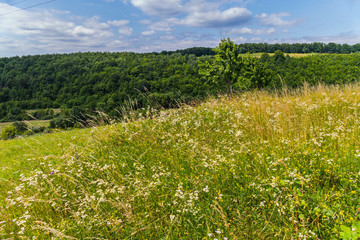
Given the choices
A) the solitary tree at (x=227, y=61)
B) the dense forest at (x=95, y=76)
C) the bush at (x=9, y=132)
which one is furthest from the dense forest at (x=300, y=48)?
the solitary tree at (x=227, y=61)

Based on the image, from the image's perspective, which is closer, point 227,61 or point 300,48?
point 227,61

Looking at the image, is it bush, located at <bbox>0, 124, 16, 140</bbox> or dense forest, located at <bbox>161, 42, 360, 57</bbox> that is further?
dense forest, located at <bbox>161, 42, 360, 57</bbox>

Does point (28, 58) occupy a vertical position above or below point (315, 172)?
above

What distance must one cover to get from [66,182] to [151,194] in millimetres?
2219

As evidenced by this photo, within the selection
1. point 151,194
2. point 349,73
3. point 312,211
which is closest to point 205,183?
point 151,194

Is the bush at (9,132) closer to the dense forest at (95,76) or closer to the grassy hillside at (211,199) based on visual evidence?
the dense forest at (95,76)

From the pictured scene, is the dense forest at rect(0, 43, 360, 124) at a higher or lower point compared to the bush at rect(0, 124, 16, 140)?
higher

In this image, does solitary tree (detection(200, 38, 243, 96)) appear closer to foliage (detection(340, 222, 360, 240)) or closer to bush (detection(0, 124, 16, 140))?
foliage (detection(340, 222, 360, 240))

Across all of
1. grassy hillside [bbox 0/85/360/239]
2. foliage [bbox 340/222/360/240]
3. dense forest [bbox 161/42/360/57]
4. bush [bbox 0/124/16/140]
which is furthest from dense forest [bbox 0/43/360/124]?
foliage [bbox 340/222/360/240]

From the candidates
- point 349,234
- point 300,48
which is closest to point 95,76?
point 349,234

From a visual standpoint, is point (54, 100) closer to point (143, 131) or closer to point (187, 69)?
point (187, 69)

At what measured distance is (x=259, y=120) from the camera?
597 centimetres

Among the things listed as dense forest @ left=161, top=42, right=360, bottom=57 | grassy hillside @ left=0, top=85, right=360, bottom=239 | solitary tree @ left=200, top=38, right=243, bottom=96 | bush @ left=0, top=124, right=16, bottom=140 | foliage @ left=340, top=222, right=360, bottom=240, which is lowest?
bush @ left=0, top=124, right=16, bottom=140

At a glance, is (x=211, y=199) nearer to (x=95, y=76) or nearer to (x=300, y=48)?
(x=95, y=76)
